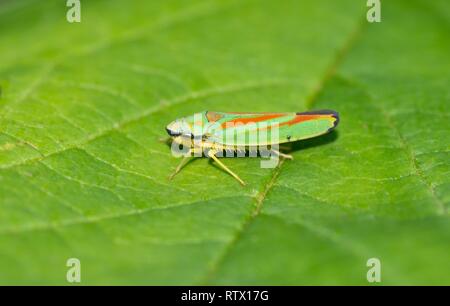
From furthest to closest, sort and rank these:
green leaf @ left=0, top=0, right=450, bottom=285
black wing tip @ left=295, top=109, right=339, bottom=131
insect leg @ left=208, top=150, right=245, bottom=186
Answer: black wing tip @ left=295, top=109, right=339, bottom=131 < insect leg @ left=208, top=150, right=245, bottom=186 < green leaf @ left=0, top=0, right=450, bottom=285

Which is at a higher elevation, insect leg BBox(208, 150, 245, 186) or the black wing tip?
the black wing tip

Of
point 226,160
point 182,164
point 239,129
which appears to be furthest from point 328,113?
point 182,164

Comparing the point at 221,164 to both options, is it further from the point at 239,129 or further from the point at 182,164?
the point at 239,129

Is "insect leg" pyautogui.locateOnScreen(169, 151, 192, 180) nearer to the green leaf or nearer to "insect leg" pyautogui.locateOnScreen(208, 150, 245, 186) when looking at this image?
the green leaf

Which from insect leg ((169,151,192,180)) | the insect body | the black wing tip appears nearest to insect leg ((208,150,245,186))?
the insect body
